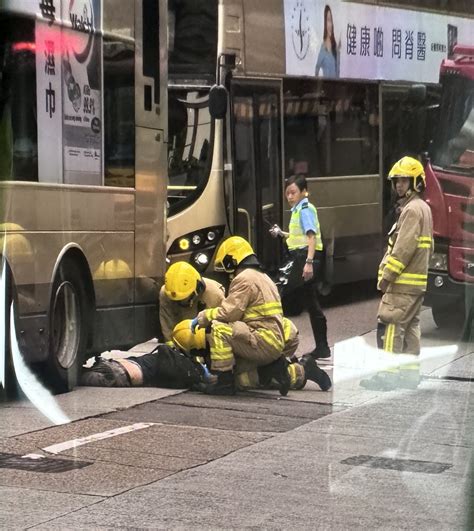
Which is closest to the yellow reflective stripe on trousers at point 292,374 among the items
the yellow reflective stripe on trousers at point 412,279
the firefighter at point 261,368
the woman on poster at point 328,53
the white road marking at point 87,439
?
the firefighter at point 261,368

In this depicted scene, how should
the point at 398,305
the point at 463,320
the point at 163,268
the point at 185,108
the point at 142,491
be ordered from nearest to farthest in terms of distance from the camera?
1. the point at 463,320
2. the point at 398,305
3. the point at 185,108
4. the point at 142,491
5. the point at 163,268

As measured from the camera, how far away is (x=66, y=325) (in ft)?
16.9

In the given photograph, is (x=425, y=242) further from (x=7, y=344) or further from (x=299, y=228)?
(x=7, y=344)

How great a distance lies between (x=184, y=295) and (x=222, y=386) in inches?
47.7

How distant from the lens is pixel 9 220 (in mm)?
4496

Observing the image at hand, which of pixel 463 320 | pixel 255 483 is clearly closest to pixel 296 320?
pixel 255 483

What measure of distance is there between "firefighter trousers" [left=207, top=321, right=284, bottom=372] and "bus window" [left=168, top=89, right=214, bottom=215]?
2.07m

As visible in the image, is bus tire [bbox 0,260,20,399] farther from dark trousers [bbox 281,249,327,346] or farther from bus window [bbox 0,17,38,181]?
dark trousers [bbox 281,249,327,346]

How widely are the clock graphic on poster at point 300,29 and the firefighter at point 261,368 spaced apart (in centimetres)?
126

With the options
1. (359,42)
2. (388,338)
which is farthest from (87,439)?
(359,42)

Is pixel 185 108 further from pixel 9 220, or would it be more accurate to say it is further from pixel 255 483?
pixel 255 483

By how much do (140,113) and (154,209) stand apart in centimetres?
35

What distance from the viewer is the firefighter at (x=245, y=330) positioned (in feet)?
17.7

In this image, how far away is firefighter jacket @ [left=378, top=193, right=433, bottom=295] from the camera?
4.14m
